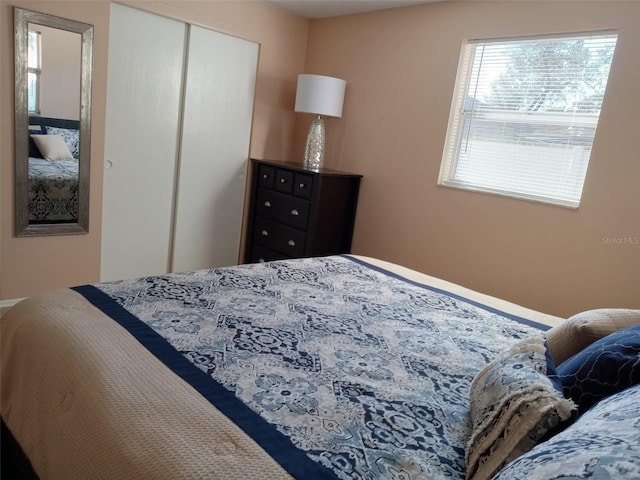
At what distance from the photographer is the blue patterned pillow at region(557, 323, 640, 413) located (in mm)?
989

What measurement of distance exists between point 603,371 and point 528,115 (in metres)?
2.23

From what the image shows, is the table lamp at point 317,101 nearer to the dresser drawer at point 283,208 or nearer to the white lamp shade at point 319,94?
the white lamp shade at point 319,94

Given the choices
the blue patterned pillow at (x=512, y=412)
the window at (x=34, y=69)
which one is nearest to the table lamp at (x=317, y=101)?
the window at (x=34, y=69)

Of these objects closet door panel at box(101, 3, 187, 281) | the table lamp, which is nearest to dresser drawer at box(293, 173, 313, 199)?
the table lamp

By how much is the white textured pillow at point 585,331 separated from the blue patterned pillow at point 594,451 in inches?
20.4

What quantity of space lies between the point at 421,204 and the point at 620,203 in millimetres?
1252

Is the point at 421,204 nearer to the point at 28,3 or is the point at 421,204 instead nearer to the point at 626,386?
the point at 626,386

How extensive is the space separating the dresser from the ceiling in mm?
1266

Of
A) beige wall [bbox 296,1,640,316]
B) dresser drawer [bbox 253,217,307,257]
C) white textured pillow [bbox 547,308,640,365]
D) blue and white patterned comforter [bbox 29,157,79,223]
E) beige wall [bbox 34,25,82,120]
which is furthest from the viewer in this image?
dresser drawer [bbox 253,217,307,257]

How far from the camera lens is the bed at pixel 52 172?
2.85 m

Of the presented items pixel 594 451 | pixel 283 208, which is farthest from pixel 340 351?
pixel 283 208

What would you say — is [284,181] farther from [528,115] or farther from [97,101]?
[528,115]

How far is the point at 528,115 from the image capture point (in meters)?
2.88

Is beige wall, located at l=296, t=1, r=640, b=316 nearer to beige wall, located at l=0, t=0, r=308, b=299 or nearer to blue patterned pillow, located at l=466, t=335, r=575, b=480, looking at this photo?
beige wall, located at l=0, t=0, r=308, b=299
